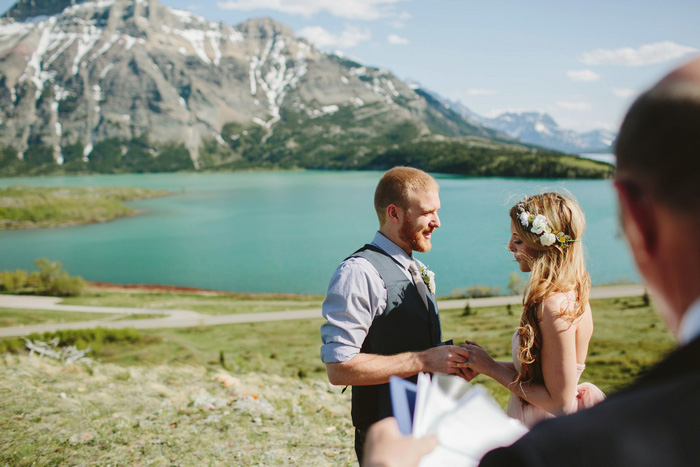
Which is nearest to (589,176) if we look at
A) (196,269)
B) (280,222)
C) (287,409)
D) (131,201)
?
(280,222)

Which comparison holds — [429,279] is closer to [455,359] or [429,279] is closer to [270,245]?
[455,359]

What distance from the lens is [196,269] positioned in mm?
44750

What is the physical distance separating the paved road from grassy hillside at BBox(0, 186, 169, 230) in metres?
45.3

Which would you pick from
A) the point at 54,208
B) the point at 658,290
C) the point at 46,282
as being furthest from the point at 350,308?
the point at 54,208

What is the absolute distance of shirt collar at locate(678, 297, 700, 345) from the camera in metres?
0.71

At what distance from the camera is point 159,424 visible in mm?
6668

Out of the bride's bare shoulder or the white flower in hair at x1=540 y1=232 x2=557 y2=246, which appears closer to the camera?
the bride's bare shoulder

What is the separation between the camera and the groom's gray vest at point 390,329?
3043mm

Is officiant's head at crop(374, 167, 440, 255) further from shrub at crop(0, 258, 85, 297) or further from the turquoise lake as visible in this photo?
shrub at crop(0, 258, 85, 297)

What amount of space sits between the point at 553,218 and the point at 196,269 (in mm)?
44727

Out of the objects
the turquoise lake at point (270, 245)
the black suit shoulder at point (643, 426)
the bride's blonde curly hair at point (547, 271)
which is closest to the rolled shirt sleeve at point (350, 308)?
the bride's blonde curly hair at point (547, 271)

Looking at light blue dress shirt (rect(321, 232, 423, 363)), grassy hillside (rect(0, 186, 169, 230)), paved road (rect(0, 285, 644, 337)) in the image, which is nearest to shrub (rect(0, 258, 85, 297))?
paved road (rect(0, 285, 644, 337))

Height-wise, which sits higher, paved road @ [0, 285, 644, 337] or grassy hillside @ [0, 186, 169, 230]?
grassy hillside @ [0, 186, 169, 230]

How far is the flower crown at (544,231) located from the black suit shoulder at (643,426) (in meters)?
2.46
